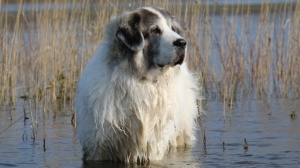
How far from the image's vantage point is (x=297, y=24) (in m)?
7.85

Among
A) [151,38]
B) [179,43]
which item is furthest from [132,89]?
[179,43]

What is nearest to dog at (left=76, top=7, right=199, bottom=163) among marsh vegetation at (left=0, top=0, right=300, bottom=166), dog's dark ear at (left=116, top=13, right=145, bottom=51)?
dog's dark ear at (left=116, top=13, right=145, bottom=51)

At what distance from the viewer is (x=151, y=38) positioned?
468 centimetres

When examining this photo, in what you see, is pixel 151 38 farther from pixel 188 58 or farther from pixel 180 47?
pixel 188 58

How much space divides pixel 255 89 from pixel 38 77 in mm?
2998

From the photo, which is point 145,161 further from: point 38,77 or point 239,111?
point 38,77

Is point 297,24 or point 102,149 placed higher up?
point 297,24

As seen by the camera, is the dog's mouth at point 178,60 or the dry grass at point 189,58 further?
the dry grass at point 189,58

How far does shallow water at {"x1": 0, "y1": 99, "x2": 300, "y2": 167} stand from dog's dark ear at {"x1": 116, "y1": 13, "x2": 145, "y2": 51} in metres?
1.02

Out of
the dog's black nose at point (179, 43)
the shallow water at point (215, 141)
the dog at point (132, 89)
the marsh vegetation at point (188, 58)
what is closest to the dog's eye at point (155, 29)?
the dog at point (132, 89)

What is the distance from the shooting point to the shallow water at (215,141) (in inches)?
199

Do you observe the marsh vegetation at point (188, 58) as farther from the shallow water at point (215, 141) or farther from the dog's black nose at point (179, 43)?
the dog's black nose at point (179, 43)

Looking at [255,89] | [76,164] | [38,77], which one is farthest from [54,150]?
[255,89]

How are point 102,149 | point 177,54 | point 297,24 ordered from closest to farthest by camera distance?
point 177,54 → point 102,149 → point 297,24
